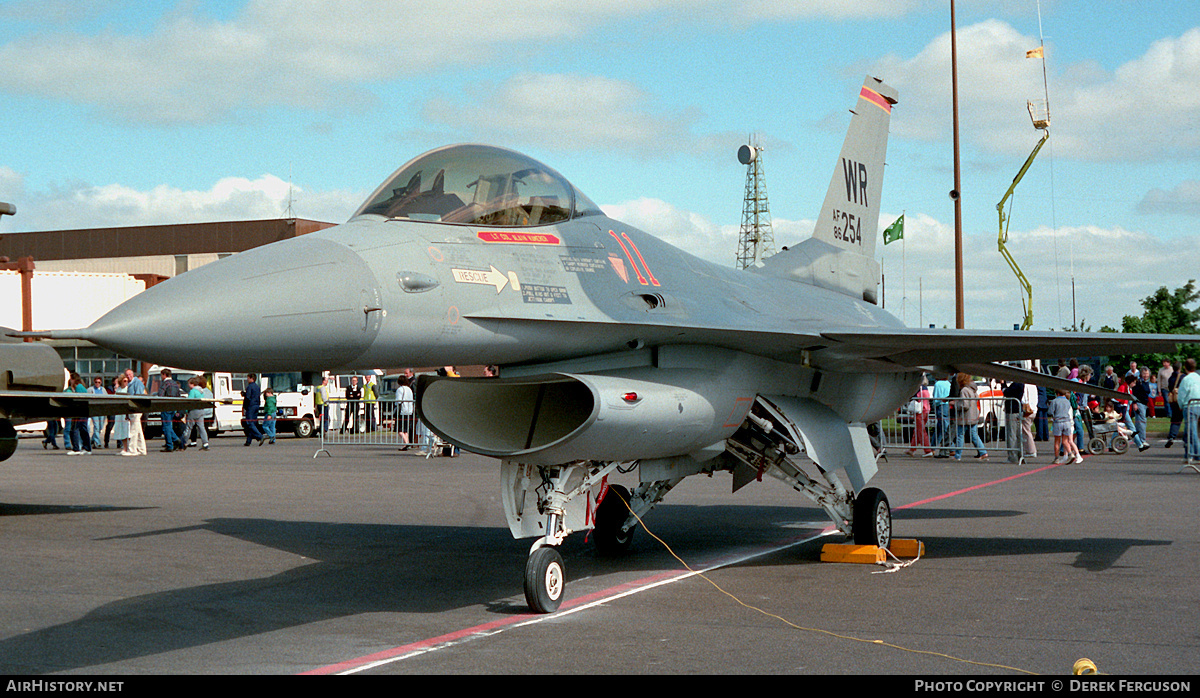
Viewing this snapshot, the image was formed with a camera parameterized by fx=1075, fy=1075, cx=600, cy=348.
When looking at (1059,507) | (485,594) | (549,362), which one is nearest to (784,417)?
(549,362)

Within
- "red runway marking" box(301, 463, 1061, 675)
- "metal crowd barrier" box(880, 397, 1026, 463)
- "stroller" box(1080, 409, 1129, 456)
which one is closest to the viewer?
"red runway marking" box(301, 463, 1061, 675)

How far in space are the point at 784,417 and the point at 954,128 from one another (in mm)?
22372

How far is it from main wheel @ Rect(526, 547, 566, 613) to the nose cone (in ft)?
6.08

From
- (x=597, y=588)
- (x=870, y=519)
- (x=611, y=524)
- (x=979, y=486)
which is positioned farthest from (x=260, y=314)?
(x=979, y=486)

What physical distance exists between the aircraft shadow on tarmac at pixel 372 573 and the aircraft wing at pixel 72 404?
147 centimetres

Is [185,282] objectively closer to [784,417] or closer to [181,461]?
[784,417]

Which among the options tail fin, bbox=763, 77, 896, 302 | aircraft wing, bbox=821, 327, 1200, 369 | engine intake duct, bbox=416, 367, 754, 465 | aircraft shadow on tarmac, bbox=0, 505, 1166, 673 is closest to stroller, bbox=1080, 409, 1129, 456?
aircraft shadow on tarmac, bbox=0, 505, 1166, 673

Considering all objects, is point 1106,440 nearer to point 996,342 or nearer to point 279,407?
point 996,342

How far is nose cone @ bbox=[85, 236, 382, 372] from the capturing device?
4.98 metres

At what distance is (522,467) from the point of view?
23.8 feet

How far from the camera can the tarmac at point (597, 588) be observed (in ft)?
17.8

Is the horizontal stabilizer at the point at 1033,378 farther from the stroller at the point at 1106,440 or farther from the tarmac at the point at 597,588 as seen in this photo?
the stroller at the point at 1106,440

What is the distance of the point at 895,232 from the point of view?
103ft

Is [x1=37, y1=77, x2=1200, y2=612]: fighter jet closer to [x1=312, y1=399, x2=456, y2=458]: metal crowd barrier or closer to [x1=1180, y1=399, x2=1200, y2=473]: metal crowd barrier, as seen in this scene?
[x1=1180, y1=399, x2=1200, y2=473]: metal crowd barrier
